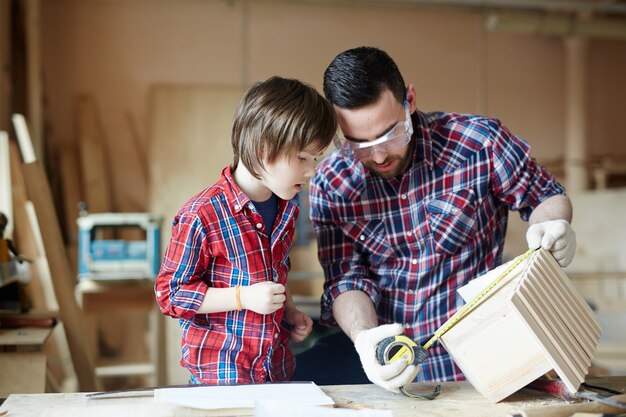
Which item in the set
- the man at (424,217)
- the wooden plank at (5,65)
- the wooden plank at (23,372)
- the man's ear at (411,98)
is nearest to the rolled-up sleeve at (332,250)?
the man at (424,217)

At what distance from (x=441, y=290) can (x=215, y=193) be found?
82 centimetres

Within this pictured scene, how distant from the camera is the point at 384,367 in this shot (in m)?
1.68

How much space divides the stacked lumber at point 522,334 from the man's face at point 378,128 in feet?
1.65

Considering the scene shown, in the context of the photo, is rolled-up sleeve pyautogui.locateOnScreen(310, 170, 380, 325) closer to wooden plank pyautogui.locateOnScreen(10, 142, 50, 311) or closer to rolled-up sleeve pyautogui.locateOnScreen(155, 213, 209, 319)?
rolled-up sleeve pyautogui.locateOnScreen(155, 213, 209, 319)

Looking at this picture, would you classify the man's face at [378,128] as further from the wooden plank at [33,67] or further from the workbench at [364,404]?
the wooden plank at [33,67]

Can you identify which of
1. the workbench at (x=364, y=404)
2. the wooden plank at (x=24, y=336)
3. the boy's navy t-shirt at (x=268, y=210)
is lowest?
the wooden plank at (x=24, y=336)

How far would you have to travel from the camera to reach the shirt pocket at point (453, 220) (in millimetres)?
2189

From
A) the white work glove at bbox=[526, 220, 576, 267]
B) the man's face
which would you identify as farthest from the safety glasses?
the white work glove at bbox=[526, 220, 576, 267]

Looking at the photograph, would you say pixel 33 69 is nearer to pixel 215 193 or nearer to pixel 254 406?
pixel 215 193

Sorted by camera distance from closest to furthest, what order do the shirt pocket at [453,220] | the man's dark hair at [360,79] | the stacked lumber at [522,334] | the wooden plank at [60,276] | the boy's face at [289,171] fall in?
the stacked lumber at [522,334], the boy's face at [289,171], the man's dark hair at [360,79], the shirt pocket at [453,220], the wooden plank at [60,276]

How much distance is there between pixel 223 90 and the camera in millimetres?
6113

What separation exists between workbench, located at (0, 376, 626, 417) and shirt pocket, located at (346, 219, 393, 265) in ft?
1.80

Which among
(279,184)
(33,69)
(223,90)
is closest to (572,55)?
(223,90)

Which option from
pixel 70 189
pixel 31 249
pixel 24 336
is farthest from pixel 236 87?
pixel 24 336
